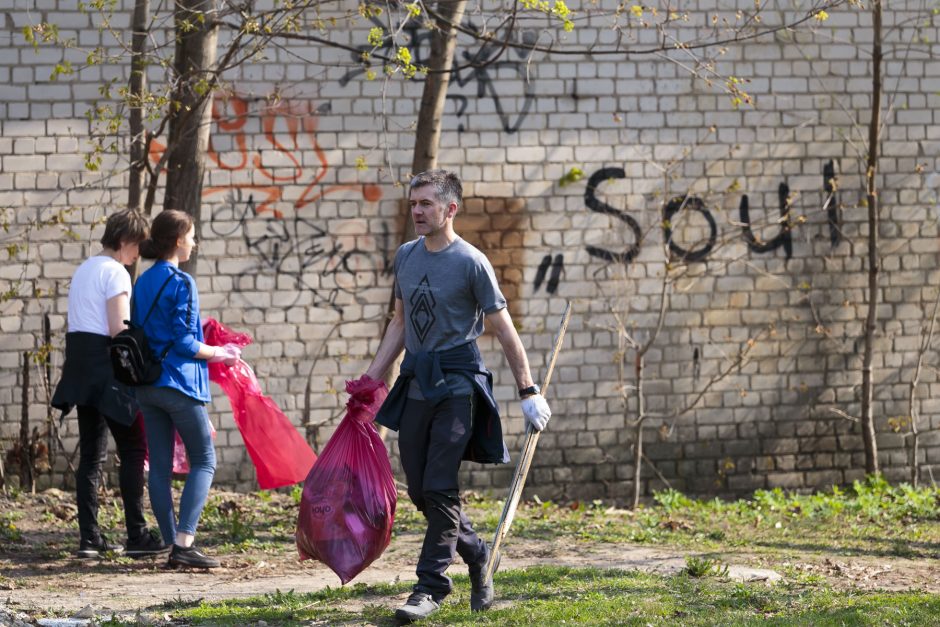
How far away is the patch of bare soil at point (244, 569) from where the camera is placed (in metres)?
4.80

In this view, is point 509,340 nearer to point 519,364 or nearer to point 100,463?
point 519,364

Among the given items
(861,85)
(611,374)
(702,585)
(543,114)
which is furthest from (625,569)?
(861,85)

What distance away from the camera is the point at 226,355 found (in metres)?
5.32

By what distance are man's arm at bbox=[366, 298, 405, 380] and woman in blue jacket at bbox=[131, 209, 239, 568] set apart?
1.12 metres

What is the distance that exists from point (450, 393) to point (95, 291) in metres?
2.12

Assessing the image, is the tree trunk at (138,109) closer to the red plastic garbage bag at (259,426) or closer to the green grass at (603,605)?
the red plastic garbage bag at (259,426)

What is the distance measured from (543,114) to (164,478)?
14.8ft

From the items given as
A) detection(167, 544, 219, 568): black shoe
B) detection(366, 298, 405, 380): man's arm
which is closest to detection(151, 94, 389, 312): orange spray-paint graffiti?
detection(167, 544, 219, 568): black shoe

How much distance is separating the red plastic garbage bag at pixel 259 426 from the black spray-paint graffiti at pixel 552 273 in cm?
338

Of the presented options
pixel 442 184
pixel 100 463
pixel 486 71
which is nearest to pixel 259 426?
pixel 100 463

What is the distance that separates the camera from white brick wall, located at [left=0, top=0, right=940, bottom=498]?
26.6 ft

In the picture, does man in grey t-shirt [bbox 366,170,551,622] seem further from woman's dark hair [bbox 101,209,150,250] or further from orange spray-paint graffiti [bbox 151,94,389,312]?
orange spray-paint graffiti [bbox 151,94,389,312]

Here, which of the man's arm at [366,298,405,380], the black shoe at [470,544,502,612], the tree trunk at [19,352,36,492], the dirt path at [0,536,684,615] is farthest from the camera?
the tree trunk at [19,352,36,492]

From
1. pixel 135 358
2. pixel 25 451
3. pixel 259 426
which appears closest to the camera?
pixel 135 358
